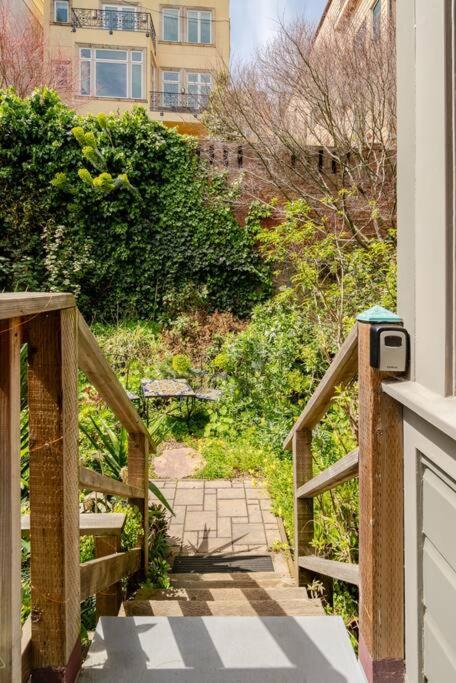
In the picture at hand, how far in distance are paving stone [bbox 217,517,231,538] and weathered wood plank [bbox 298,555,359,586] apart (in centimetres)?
131

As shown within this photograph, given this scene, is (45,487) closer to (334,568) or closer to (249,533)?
(334,568)

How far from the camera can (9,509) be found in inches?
39.5

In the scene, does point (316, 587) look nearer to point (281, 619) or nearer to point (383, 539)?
point (281, 619)

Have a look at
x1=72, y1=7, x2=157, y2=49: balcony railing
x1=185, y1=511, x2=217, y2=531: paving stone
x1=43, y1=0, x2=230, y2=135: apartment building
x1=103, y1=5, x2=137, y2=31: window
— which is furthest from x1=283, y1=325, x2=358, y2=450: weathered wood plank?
x1=103, y1=5, x2=137, y2=31: window

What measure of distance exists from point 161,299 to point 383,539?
8033mm

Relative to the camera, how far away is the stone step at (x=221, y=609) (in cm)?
210

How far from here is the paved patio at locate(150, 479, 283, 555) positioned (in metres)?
3.84

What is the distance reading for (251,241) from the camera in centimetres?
917

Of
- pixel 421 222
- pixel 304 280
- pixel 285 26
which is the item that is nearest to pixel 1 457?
pixel 421 222

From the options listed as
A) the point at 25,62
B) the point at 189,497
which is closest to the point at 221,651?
the point at 189,497

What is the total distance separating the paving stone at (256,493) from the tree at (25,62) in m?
11.0

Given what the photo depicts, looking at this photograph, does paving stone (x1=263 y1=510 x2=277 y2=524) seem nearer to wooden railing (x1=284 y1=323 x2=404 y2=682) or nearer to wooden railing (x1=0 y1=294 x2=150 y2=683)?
wooden railing (x1=284 y1=323 x2=404 y2=682)

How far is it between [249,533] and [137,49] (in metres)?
16.7

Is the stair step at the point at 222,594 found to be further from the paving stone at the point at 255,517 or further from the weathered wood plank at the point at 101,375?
the paving stone at the point at 255,517
